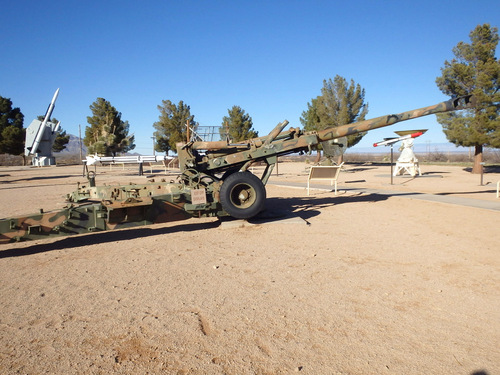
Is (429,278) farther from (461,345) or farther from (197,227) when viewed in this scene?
(197,227)

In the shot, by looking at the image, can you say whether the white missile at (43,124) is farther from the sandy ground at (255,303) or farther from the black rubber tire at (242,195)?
the black rubber tire at (242,195)

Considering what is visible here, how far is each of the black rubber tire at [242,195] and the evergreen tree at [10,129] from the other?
179ft

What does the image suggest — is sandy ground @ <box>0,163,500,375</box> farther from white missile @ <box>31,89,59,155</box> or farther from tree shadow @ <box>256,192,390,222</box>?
white missile @ <box>31,89,59,155</box>

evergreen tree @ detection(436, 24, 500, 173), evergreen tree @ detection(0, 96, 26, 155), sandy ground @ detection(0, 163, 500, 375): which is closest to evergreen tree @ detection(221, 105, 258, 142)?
evergreen tree @ detection(436, 24, 500, 173)

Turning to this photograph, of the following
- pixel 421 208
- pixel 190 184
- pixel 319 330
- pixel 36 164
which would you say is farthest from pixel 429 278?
pixel 36 164

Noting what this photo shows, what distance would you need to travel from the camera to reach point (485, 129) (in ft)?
71.1

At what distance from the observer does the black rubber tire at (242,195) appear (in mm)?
6758

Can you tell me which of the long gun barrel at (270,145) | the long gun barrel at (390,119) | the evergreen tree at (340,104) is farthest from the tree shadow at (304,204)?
the evergreen tree at (340,104)

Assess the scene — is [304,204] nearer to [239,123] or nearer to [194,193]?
[194,193]

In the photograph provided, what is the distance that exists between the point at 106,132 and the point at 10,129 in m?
14.9

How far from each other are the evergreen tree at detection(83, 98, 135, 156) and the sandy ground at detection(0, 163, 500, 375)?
137ft

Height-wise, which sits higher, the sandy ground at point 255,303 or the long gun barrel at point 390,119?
the long gun barrel at point 390,119

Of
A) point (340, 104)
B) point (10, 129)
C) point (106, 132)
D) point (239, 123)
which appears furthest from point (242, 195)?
point (10, 129)

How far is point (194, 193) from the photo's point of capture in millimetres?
6613
